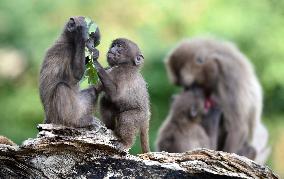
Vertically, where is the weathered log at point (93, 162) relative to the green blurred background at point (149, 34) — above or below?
below

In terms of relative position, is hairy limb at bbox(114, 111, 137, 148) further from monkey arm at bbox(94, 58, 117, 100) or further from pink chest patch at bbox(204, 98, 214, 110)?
pink chest patch at bbox(204, 98, 214, 110)

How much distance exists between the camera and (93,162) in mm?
5219

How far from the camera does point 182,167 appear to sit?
5.29m

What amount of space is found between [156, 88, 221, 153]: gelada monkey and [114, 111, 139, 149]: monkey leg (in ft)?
10.4

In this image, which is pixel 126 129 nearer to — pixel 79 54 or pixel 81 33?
pixel 79 54

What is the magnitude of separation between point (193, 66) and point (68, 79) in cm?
453

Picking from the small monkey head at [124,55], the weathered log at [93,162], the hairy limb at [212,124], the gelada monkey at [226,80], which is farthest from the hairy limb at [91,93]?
the gelada monkey at [226,80]

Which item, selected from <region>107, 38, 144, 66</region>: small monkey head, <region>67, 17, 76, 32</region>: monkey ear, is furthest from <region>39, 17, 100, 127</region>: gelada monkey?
<region>107, 38, 144, 66</region>: small monkey head

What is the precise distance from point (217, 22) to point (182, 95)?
4036 mm

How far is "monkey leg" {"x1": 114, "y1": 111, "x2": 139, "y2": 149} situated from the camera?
5.79 meters

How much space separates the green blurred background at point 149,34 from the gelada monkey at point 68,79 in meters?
6.62

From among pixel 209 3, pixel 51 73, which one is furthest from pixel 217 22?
pixel 51 73

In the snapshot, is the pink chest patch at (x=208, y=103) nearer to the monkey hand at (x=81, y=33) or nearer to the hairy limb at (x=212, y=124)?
the hairy limb at (x=212, y=124)

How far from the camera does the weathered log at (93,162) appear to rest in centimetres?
514
